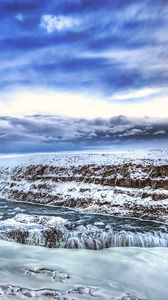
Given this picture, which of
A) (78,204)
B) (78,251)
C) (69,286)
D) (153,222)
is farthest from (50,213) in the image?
(69,286)

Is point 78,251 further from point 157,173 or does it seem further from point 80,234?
point 157,173

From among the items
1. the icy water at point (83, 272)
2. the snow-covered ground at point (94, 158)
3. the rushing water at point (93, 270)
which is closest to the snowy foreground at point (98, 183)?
the snow-covered ground at point (94, 158)

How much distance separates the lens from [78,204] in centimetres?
2705

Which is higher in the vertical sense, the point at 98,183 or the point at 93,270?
the point at 98,183

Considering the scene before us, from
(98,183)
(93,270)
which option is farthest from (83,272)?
(98,183)

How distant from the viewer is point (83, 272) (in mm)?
13250

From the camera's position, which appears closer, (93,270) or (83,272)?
(83,272)

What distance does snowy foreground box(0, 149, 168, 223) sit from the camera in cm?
2484

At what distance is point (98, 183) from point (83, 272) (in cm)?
1479

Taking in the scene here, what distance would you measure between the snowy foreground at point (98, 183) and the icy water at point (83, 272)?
510cm

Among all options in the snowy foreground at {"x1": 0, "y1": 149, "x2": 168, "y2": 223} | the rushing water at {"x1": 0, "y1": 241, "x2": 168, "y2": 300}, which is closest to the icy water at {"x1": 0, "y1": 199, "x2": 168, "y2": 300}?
the rushing water at {"x1": 0, "y1": 241, "x2": 168, "y2": 300}

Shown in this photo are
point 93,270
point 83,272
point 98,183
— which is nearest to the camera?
point 83,272

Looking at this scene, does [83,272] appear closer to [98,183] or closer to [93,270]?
[93,270]

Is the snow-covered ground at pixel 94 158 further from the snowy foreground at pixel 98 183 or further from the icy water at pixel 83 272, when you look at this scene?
the icy water at pixel 83 272
